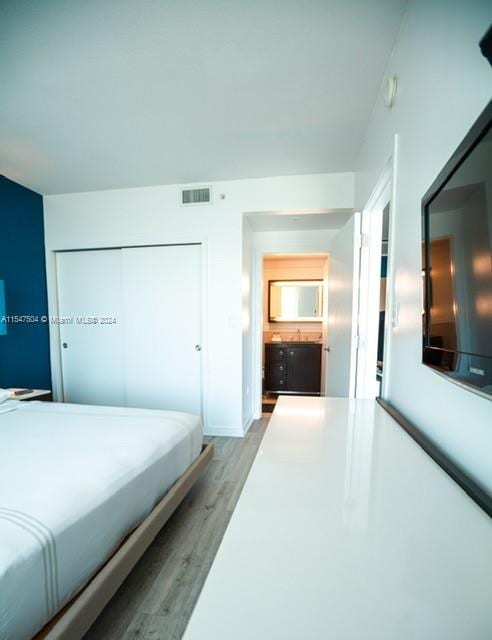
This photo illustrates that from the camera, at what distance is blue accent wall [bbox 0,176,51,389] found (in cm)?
250

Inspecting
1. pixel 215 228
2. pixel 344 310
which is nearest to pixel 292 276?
pixel 215 228

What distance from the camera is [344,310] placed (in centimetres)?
203

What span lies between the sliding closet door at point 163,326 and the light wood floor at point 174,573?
1037 mm

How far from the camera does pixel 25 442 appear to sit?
1.28m

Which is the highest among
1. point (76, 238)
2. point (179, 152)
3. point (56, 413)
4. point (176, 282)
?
point (179, 152)

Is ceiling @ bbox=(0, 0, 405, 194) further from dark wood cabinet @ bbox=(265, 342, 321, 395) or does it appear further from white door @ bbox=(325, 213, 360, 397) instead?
dark wood cabinet @ bbox=(265, 342, 321, 395)

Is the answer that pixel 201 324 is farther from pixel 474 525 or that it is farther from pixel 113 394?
pixel 474 525

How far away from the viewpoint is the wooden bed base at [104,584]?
78 cm

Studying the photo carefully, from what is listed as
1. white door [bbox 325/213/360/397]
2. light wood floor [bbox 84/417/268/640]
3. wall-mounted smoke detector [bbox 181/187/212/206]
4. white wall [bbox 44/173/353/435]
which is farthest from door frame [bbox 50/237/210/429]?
white door [bbox 325/213/360/397]

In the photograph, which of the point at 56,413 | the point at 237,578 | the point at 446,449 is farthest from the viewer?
the point at 56,413

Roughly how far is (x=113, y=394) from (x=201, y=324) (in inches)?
52.0

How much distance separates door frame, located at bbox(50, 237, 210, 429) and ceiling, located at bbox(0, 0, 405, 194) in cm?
70

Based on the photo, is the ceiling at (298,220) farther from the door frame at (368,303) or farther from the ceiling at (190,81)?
the door frame at (368,303)

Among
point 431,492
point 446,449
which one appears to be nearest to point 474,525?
point 431,492
